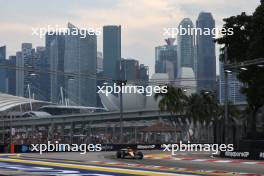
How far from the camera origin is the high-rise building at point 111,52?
169 metres

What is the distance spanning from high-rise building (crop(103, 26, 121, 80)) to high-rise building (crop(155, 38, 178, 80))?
13539 mm

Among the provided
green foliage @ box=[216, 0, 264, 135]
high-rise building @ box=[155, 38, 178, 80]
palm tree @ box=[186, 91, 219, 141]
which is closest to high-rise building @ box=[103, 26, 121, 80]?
high-rise building @ box=[155, 38, 178, 80]

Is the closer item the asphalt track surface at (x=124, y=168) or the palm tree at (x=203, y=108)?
the asphalt track surface at (x=124, y=168)

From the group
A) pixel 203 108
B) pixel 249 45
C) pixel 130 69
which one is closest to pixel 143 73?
pixel 130 69

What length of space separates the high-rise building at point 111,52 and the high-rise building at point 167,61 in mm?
13539

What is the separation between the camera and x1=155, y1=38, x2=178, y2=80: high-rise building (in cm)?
15739

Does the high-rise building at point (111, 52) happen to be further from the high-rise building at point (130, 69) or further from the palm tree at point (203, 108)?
the palm tree at point (203, 108)

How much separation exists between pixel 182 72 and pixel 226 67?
121 m

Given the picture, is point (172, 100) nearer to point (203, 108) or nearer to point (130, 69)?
point (203, 108)

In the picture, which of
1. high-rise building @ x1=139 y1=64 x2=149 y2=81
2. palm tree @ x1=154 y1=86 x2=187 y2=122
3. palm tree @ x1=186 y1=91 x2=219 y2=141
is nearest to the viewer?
palm tree @ x1=154 y1=86 x2=187 y2=122

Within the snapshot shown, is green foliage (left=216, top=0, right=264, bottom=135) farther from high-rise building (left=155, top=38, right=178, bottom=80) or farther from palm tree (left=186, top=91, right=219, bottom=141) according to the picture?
high-rise building (left=155, top=38, right=178, bottom=80)

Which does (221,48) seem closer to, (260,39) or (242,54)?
(242,54)

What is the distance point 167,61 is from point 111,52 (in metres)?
22.9

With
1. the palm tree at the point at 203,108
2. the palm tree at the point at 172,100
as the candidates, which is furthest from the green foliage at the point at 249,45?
the palm tree at the point at 203,108
